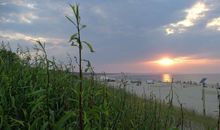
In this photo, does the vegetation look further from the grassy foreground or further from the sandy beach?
the sandy beach

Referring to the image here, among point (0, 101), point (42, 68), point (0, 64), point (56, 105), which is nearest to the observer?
point (0, 101)

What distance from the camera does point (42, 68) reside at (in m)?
6.83

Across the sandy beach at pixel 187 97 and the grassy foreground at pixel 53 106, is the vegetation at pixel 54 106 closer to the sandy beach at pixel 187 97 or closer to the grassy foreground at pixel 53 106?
the grassy foreground at pixel 53 106

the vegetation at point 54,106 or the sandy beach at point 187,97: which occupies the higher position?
the vegetation at point 54,106

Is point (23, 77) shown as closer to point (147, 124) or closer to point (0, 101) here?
point (0, 101)

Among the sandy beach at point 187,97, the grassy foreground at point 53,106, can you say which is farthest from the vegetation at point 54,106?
the sandy beach at point 187,97

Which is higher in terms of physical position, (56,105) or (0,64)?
(0,64)

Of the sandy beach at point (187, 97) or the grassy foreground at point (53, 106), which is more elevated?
the grassy foreground at point (53, 106)

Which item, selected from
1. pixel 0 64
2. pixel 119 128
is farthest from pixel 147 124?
pixel 0 64

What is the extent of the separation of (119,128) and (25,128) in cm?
144

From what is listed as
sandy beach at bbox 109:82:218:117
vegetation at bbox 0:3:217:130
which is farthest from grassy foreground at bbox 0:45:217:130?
sandy beach at bbox 109:82:218:117

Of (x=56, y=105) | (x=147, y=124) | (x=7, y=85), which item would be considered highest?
(x=7, y=85)

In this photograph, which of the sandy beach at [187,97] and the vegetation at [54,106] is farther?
the sandy beach at [187,97]

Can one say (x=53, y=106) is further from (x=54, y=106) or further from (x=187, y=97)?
(x=187, y=97)
